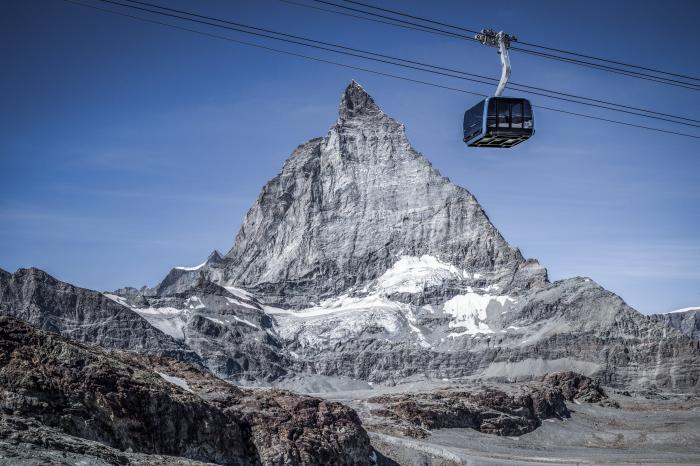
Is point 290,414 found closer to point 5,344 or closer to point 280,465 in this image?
point 280,465

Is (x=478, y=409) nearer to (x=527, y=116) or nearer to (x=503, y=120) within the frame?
(x=527, y=116)

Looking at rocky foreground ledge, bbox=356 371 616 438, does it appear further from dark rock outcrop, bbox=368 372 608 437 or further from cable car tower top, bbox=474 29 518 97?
cable car tower top, bbox=474 29 518 97

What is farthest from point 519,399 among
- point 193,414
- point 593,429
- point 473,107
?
point 473,107

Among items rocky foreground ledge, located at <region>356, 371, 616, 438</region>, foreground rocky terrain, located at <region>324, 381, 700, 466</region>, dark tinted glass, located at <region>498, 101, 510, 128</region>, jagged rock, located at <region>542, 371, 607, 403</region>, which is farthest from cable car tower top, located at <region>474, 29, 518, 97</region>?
jagged rock, located at <region>542, 371, 607, 403</region>

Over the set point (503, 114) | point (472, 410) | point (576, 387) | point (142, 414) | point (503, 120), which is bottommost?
point (142, 414)

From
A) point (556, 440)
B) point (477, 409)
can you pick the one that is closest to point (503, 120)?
point (477, 409)

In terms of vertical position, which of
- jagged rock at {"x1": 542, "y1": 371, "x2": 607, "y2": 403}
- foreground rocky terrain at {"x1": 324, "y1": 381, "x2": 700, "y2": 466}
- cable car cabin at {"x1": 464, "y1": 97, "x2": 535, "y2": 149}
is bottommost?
foreground rocky terrain at {"x1": 324, "y1": 381, "x2": 700, "y2": 466}
